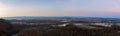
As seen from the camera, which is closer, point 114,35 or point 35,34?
point 35,34

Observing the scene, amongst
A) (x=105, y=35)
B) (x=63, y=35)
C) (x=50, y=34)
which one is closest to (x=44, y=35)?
(x=50, y=34)

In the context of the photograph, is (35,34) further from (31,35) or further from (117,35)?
(117,35)

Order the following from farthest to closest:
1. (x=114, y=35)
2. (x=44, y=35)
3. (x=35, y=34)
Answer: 1. (x=44, y=35)
2. (x=114, y=35)
3. (x=35, y=34)

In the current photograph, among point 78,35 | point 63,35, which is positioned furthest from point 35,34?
point 78,35

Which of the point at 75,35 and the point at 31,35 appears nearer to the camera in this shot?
the point at 31,35

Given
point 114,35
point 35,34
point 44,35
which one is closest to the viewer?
point 35,34

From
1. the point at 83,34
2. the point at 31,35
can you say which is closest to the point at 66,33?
the point at 83,34

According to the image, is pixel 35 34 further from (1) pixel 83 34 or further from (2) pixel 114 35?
(2) pixel 114 35

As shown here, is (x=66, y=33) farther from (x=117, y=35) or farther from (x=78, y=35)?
(x=117, y=35)
